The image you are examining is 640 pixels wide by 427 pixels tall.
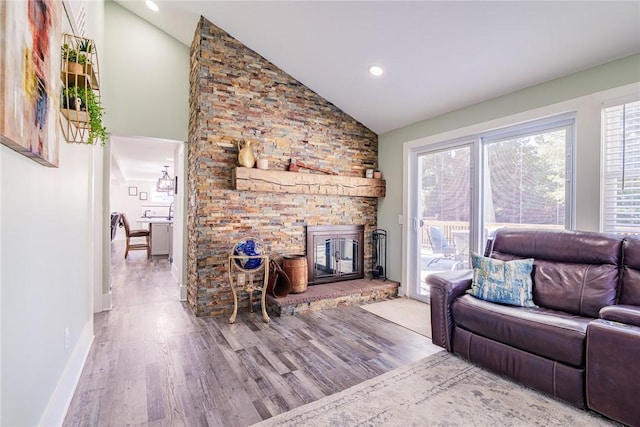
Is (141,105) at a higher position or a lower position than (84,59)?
higher

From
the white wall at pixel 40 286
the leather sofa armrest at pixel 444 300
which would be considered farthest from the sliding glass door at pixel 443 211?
the white wall at pixel 40 286

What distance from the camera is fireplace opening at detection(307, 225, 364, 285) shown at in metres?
4.27

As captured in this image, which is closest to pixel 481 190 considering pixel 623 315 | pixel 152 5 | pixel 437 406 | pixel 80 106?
pixel 623 315

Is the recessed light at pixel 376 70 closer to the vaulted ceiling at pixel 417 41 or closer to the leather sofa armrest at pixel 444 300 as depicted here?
the vaulted ceiling at pixel 417 41

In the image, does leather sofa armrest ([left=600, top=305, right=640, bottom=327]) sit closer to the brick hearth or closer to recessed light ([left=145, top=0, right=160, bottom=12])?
the brick hearth

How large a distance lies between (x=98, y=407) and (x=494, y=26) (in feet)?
13.2

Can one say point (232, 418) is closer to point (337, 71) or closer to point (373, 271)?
point (373, 271)

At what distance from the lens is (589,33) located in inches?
93.1

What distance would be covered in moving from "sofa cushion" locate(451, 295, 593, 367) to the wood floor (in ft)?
1.74

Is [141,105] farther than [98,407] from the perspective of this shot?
Yes

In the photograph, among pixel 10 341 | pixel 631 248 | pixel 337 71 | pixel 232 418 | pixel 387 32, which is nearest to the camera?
pixel 10 341

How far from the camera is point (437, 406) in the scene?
190 cm

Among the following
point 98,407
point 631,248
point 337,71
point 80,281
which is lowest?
point 98,407

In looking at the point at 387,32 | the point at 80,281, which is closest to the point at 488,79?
the point at 387,32
